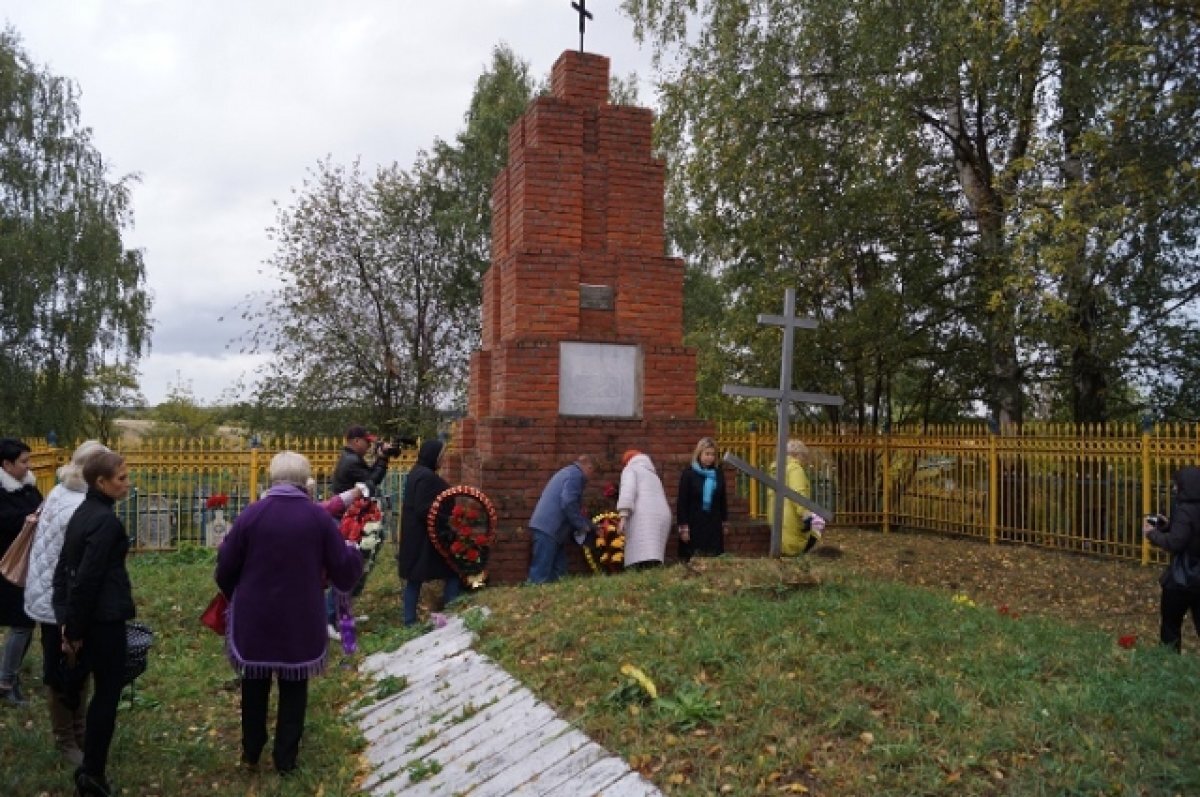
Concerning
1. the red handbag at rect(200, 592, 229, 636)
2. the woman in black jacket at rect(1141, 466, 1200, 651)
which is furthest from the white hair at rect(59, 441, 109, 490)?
the woman in black jacket at rect(1141, 466, 1200, 651)

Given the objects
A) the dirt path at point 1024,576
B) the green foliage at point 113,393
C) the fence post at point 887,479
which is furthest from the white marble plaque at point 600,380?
the green foliage at point 113,393

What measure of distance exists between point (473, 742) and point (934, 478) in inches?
469

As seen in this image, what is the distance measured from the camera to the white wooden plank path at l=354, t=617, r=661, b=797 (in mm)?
4367

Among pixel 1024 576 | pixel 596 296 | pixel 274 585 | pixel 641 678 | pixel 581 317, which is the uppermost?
pixel 596 296

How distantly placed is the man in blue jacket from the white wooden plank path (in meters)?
1.98

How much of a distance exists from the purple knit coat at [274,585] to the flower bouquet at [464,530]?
11.2 ft

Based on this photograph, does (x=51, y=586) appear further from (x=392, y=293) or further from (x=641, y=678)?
(x=392, y=293)

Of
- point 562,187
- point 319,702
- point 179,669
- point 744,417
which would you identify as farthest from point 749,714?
point 744,417

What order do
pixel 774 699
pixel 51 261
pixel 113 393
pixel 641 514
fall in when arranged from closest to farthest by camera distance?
pixel 774 699
pixel 641 514
pixel 51 261
pixel 113 393

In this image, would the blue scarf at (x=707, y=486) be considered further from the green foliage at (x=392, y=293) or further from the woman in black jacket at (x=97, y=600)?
the green foliage at (x=392, y=293)

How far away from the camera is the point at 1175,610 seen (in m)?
6.83

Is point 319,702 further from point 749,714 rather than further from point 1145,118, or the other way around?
point 1145,118

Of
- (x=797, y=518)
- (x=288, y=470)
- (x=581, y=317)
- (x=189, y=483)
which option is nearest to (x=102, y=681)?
(x=288, y=470)

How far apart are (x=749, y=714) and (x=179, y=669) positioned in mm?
5027
